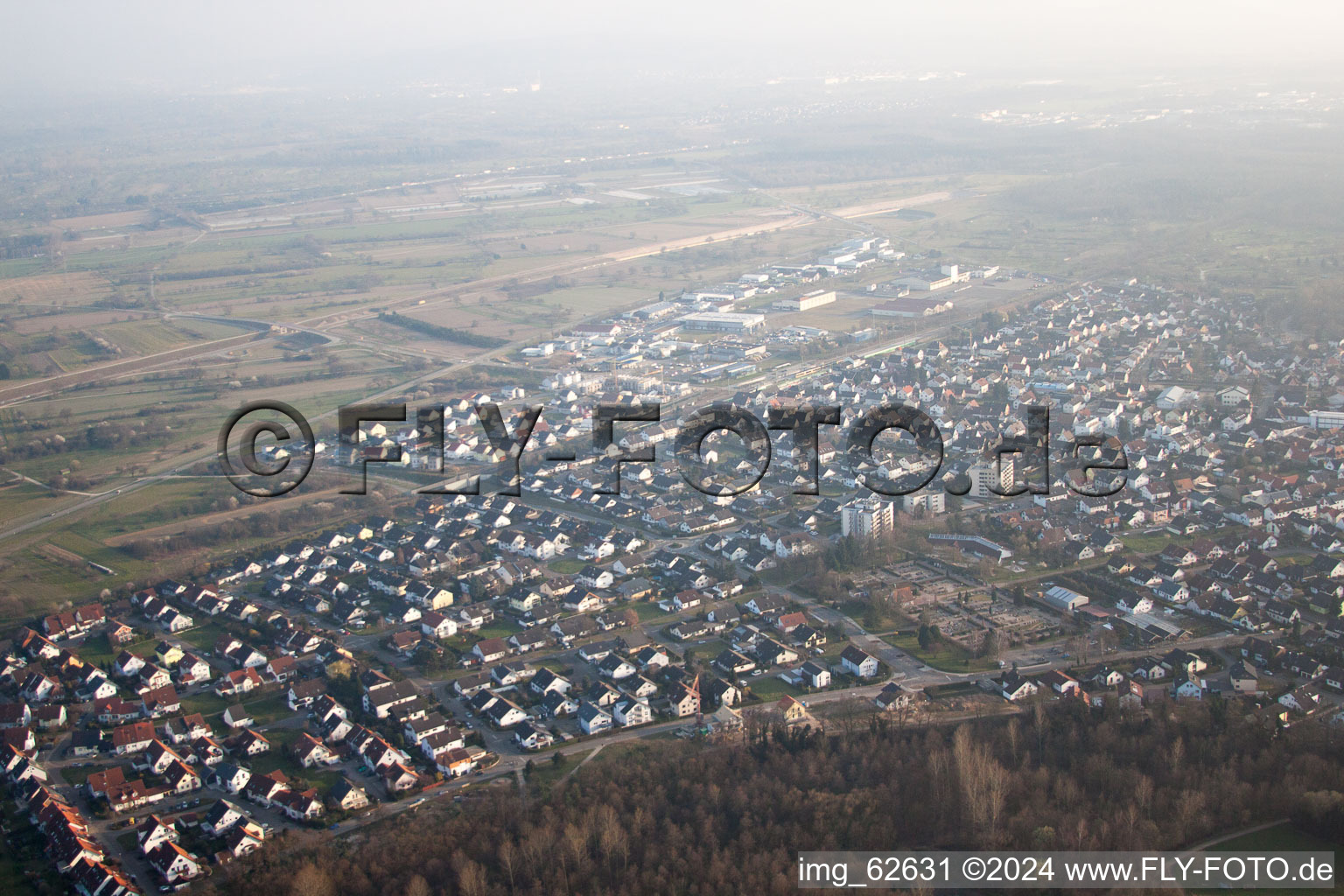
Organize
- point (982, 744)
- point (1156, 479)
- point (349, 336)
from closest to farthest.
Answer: point (982, 744) < point (1156, 479) < point (349, 336)

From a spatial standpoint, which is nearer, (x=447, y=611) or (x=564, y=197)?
(x=447, y=611)

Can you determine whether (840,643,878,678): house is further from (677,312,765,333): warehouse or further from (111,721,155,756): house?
(677,312,765,333): warehouse

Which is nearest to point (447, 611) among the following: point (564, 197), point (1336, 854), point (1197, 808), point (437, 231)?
point (1197, 808)

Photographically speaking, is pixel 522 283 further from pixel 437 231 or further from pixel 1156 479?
pixel 1156 479

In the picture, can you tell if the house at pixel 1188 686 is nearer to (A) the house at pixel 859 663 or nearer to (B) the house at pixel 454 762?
(A) the house at pixel 859 663

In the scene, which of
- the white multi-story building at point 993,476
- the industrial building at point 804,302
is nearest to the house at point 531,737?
the white multi-story building at point 993,476

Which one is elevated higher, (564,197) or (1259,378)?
(564,197)

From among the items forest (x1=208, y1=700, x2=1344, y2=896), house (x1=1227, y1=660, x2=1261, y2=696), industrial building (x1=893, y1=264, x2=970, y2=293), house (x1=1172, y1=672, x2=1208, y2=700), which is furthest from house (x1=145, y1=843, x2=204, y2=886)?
industrial building (x1=893, y1=264, x2=970, y2=293)
